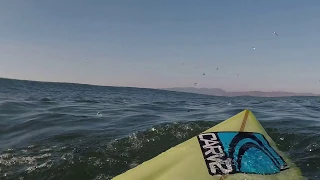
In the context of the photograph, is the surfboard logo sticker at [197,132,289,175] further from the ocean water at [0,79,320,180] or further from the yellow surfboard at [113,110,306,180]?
the ocean water at [0,79,320,180]

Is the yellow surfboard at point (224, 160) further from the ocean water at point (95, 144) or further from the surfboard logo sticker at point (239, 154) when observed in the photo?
the ocean water at point (95, 144)

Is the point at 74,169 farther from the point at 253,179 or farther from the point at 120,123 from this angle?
the point at 120,123

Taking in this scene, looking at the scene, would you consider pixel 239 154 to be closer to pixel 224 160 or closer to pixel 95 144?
pixel 224 160

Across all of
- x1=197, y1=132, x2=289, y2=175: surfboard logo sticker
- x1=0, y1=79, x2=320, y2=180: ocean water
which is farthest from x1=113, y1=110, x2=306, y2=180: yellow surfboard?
x1=0, y1=79, x2=320, y2=180: ocean water

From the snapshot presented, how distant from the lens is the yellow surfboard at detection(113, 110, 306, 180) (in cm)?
380

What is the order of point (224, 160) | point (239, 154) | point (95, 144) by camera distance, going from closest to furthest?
point (224, 160) < point (239, 154) < point (95, 144)

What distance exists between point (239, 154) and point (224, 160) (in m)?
0.31

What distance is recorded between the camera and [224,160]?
4102 millimetres

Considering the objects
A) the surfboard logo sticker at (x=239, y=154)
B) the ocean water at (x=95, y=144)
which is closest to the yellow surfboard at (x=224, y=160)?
the surfboard logo sticker at (x=239, y=154)

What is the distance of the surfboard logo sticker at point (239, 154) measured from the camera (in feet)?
13.0

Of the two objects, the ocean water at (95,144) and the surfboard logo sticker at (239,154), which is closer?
the surfboard logo sticker at (239,154)

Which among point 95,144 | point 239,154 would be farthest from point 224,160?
point 95,144

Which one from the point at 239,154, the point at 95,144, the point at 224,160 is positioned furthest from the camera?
the point at 95,144

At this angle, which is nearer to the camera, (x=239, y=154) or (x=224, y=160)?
(x=224, y=160)
